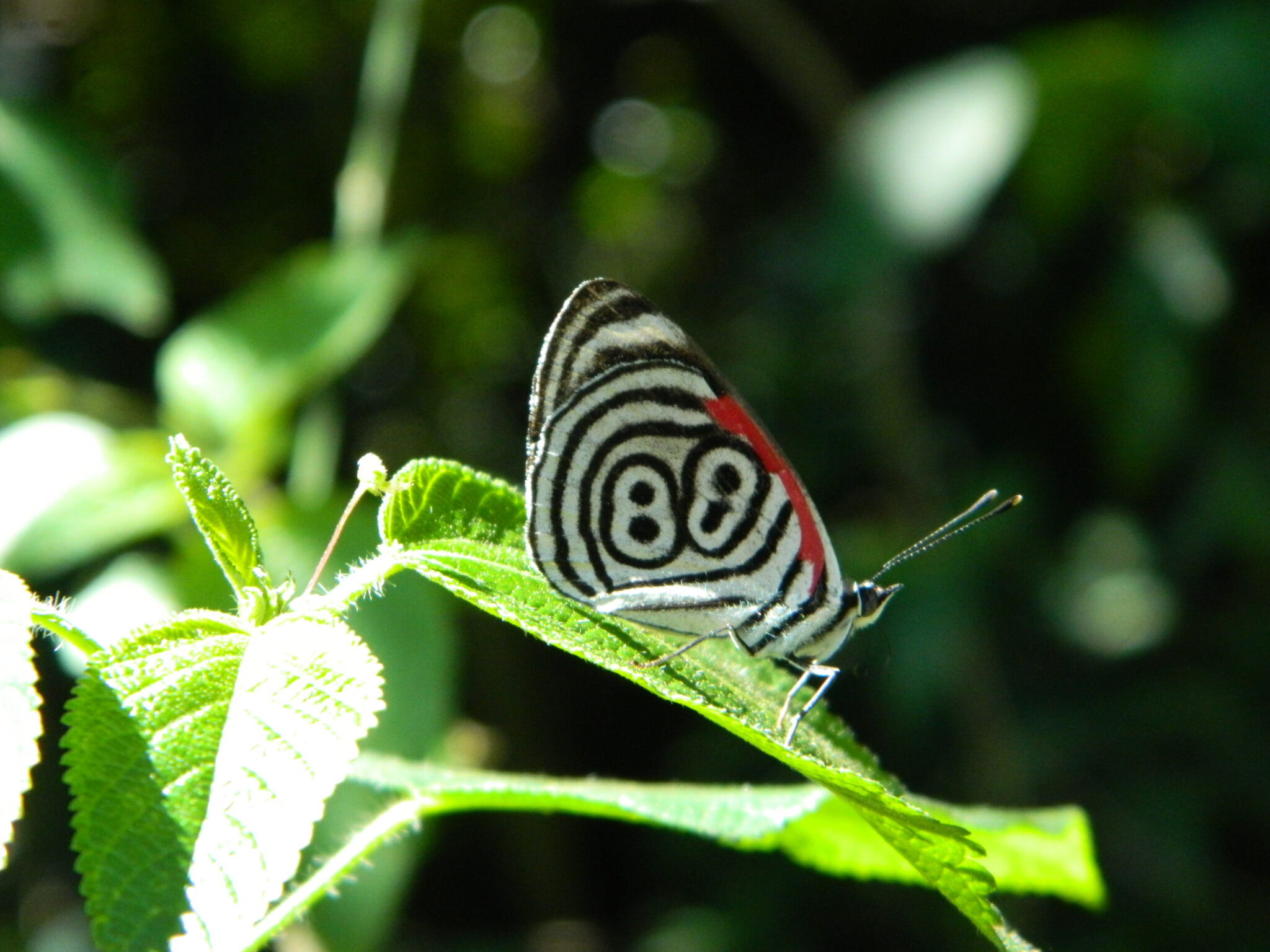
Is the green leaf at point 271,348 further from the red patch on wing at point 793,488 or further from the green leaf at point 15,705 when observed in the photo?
the green leaf at point 15,705

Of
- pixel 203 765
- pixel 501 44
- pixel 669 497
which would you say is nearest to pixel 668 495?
pixel 669 497

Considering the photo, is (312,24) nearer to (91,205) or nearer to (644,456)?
(91,205)

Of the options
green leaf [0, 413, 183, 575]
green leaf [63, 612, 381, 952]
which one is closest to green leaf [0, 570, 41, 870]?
green leaf [63, 612, 381, 952]

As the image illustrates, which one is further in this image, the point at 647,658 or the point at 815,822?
the point at 815,822

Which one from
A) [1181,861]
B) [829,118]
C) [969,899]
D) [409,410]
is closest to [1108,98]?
[829,118]

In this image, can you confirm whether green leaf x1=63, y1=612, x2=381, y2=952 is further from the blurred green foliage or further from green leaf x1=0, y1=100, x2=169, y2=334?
green leaf x1=0, y1=100, x2=169, y2=334

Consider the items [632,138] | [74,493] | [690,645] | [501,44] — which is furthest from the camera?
[632,138]

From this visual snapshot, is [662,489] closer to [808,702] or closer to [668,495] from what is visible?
[668,495]

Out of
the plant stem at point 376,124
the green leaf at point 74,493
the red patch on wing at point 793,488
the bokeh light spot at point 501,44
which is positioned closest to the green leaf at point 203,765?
the red patch on wing at point 793,488
